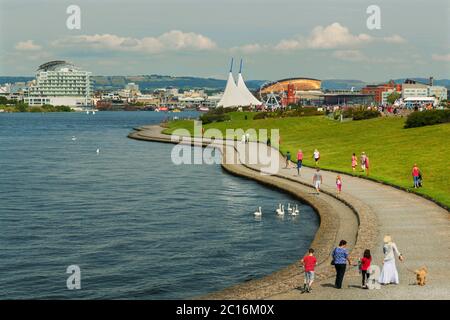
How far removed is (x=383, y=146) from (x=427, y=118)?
40.7 ft

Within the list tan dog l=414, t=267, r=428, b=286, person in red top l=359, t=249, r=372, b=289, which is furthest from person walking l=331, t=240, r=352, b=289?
tan dog l=414, t=267, r=428, b=286

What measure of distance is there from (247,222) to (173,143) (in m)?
59.3

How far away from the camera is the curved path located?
18578 millimetres

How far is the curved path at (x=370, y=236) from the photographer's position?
1858 cm

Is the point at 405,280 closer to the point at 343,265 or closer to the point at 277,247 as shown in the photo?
the point at 343,265

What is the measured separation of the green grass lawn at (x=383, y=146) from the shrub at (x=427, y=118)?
5.52 feet

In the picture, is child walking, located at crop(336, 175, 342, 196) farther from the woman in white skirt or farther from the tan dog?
the tan dog

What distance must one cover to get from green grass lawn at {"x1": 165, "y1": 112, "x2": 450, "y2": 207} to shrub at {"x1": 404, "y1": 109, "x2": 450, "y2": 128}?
168 cm

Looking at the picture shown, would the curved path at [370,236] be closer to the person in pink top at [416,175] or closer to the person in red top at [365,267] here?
the person in red top at [365,267]

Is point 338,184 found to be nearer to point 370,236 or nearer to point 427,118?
point 370,236

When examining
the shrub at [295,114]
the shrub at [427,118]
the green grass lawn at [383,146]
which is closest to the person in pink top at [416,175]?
the green grass lawn at [383,146]
